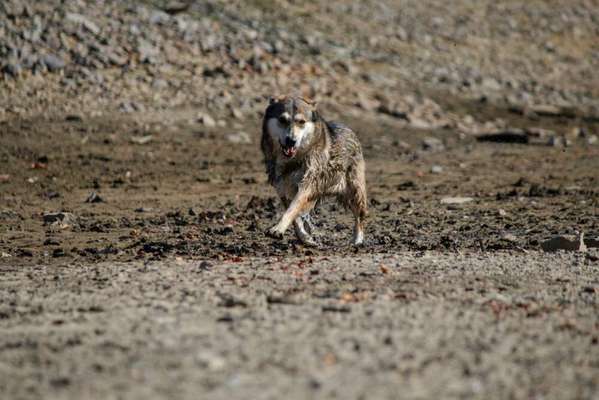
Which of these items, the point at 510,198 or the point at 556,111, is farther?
the point at 556,111

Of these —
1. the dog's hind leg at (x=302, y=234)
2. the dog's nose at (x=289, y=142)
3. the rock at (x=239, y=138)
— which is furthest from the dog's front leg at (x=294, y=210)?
the rock at (x=239, y=138)

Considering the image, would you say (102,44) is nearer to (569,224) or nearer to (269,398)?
(569,224)

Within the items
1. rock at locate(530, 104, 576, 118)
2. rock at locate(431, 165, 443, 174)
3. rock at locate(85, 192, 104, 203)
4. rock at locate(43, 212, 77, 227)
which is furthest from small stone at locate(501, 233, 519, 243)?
rock at locate(530, 104, 576, 118)

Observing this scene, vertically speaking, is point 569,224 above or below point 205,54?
below

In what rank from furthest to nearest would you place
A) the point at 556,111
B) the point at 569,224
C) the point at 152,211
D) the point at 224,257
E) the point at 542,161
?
the point at 556,111 → the point at 542,161 → the point at 152,211 → the point at 569,224 → the point at 224,257

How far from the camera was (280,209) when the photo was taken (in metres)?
11.9

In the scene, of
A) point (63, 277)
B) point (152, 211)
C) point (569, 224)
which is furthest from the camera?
point (152, 211)

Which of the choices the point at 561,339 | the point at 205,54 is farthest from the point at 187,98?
the point at 561,339

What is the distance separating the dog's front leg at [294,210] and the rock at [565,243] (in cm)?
225

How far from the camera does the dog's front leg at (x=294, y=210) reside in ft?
30.5

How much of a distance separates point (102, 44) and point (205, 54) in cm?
204

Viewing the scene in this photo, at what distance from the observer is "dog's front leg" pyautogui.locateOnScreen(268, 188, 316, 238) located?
366 inches

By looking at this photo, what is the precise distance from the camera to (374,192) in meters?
13.5

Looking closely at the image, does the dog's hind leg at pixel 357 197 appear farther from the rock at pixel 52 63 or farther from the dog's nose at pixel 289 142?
the rock at pixel 52 63
